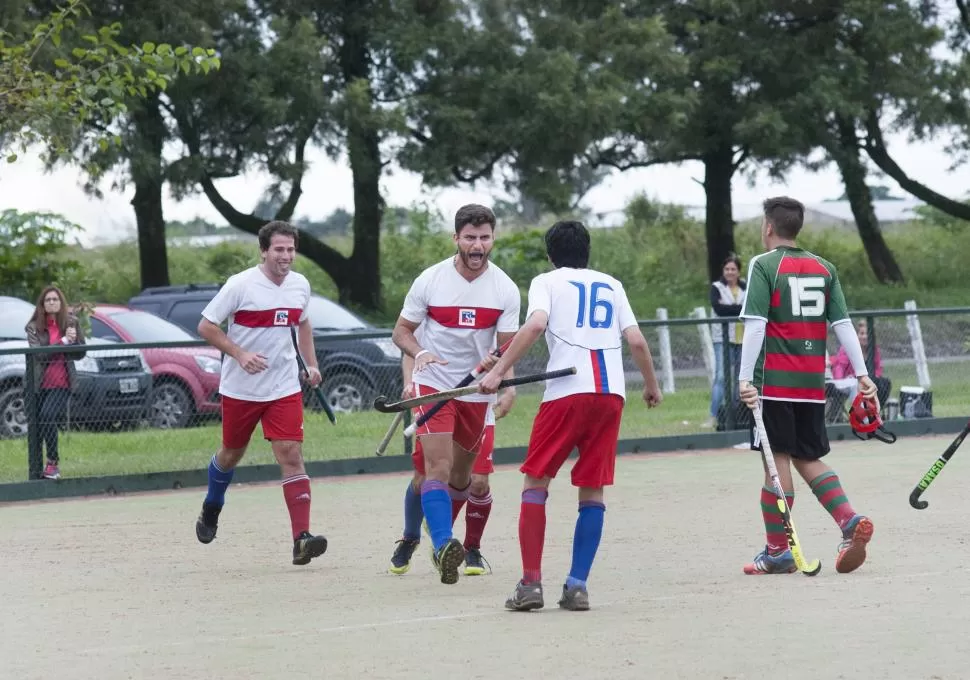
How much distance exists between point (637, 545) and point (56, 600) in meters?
3.34

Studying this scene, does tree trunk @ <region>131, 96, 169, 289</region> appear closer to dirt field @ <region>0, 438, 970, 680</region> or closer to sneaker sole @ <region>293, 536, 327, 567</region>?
dirt field @ <region>0, 438, 970, 680</region>

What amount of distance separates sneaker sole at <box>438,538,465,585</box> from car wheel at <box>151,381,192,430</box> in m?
7.28

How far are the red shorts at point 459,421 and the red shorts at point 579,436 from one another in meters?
0.93

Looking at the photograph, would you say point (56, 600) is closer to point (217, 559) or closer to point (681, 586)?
point (217, 559)

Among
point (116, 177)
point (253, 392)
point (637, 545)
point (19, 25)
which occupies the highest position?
point (19, 25)

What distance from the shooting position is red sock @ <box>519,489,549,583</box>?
784 centimetres

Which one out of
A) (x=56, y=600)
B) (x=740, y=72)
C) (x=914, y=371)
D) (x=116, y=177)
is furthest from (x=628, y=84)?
(x=56, y=600)

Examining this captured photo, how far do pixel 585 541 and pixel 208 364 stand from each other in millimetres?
8144

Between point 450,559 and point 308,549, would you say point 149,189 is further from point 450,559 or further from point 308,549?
point 450,559

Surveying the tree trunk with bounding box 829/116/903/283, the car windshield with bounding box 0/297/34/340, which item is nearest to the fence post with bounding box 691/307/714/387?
the car windshield with bounding box 0/297/34/340

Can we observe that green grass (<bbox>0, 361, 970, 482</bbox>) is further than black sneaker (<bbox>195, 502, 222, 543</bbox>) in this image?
Yes

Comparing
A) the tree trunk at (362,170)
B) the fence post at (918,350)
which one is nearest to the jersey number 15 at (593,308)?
the fence post at (918,350)

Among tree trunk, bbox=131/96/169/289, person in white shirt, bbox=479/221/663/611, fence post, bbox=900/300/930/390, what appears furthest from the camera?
tree trunk, bbox=131/96/169/289

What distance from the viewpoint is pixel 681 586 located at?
8.51 meters
